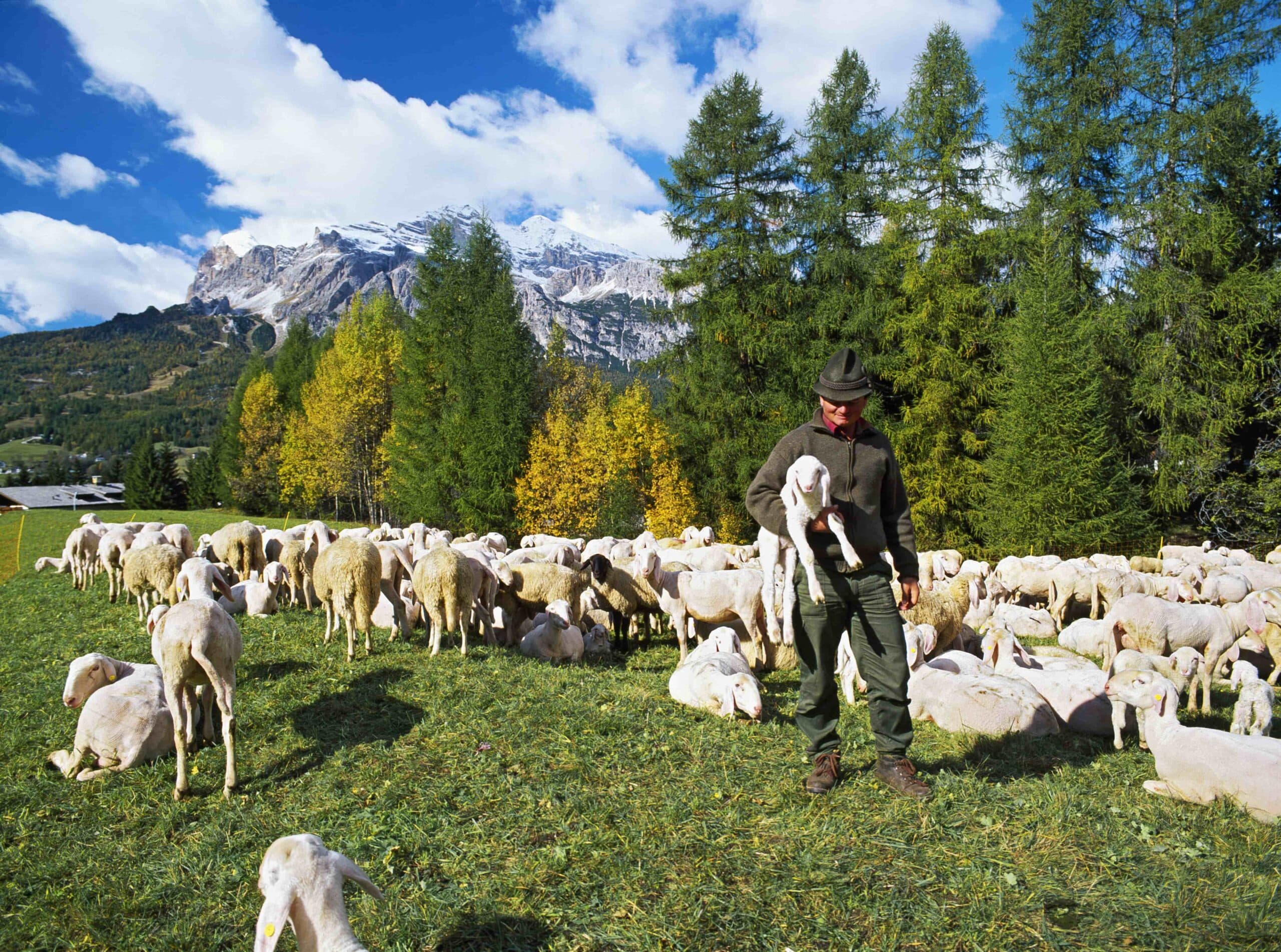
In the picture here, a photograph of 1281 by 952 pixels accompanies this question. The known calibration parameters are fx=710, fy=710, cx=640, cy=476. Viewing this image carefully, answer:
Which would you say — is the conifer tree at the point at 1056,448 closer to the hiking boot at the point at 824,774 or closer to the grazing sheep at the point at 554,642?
the grazing sheep at the point at 554,642

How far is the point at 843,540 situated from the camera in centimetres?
455

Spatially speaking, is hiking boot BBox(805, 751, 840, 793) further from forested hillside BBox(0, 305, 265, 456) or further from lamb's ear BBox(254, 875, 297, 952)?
forested hillside BBox(0, 305, 265, 456)

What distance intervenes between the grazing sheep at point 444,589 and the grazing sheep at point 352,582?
1.83ft

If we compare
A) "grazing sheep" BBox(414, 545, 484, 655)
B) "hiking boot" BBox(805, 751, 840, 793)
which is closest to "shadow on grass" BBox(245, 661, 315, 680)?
"grazing sheep" BBox(414, 545, 484, 655)

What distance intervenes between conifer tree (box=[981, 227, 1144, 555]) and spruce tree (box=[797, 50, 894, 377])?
6.41 meters

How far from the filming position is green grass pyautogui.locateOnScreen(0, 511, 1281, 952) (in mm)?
3547

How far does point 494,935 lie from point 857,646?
9.36 feet

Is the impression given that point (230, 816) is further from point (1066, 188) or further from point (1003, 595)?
point (1066, 188)

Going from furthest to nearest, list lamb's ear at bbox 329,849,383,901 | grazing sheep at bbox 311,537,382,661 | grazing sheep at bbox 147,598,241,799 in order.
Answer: grazing sheep at bbox 311,537,382,661, grazing sheep at bbox 147,598,241,799, lamb's ear at bbox 329,849,383,901

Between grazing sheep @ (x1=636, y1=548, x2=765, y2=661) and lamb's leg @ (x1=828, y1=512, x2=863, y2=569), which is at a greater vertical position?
lamb's leg @ (x1=828, y1=512, x2=863, y2=569)

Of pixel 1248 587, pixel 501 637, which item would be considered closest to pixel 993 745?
pixel 501 637

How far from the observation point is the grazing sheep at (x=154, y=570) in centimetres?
1049

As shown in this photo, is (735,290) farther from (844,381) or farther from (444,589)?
(844,381)

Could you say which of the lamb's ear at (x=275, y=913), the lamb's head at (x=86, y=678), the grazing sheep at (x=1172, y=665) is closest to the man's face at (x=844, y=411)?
A: the lamb's ear at (x=275, y=913)
